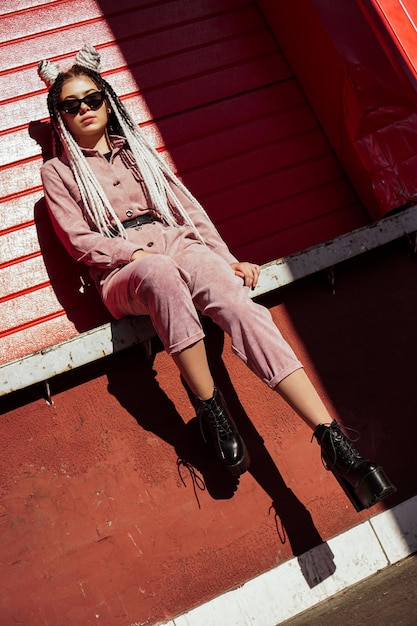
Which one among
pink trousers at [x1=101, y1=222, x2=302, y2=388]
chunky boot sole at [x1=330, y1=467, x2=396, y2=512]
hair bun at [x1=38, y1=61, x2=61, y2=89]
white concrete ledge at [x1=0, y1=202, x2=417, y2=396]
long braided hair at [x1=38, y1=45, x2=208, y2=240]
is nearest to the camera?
chunky boot sole at [x1=330, y1=467, x2=396, y2=512]

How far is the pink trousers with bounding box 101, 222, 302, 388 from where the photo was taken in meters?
2.39

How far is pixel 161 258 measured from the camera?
2465mm

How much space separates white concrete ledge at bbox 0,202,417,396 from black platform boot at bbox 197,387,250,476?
0.42 m

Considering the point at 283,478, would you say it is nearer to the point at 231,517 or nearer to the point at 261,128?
the point at 231,517

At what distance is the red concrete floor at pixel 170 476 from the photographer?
2.60 meters

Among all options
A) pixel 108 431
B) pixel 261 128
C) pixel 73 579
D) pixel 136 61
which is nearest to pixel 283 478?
pixel 108 431

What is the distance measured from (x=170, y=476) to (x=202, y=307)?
765mm

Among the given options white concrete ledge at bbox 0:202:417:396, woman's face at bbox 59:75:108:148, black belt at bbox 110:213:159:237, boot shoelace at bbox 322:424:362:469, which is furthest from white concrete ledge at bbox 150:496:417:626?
woman's face at bbox 59:75:108:148

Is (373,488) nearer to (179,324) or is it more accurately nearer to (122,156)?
(179,324)

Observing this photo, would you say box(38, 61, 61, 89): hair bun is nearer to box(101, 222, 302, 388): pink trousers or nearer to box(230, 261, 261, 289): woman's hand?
box(101, 222, 302, 388): pink trousers

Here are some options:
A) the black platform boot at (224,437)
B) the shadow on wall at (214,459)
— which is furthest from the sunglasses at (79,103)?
the black platform boot at (224,437)

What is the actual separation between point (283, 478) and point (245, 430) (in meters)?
0.26

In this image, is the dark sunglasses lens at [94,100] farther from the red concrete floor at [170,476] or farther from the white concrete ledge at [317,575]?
the white concrete ledge at [317,575]

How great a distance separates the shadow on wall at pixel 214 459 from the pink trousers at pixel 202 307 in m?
0.44
